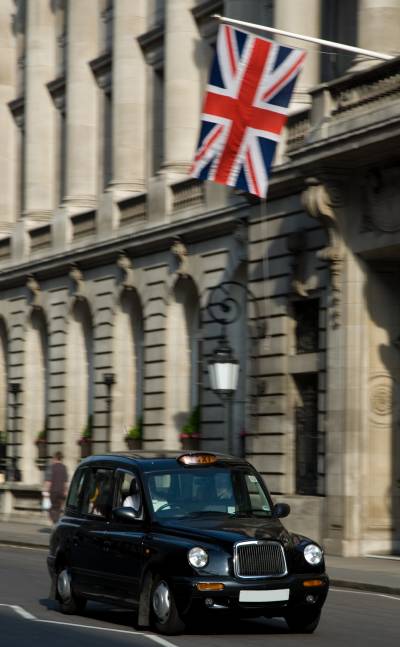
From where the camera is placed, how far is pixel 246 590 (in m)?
15.8

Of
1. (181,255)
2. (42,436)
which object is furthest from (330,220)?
(42,436)

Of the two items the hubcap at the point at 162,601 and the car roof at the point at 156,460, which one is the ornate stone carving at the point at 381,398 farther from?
the hubcap at the point at 162,601

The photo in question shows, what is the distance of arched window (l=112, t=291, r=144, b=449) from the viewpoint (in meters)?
44.0

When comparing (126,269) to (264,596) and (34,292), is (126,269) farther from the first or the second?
(264,596)

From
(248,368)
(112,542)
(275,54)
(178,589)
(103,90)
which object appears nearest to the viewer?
(178,589)

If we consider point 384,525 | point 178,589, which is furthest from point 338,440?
point 178,589

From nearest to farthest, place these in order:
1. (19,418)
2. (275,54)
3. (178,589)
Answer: (178,589)
(275,54)
(19,418)

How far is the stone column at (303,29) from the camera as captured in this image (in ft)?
114

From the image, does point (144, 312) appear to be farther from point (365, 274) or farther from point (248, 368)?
point (365, 274)

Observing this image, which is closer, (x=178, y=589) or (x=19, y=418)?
(x=178, y=589)

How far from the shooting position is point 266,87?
3014 cm

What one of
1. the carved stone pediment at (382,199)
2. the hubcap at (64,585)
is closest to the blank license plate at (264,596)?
the hubcap at (64,585)

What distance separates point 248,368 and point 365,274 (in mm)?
5425

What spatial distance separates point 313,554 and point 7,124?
Result: 39.5 meters
